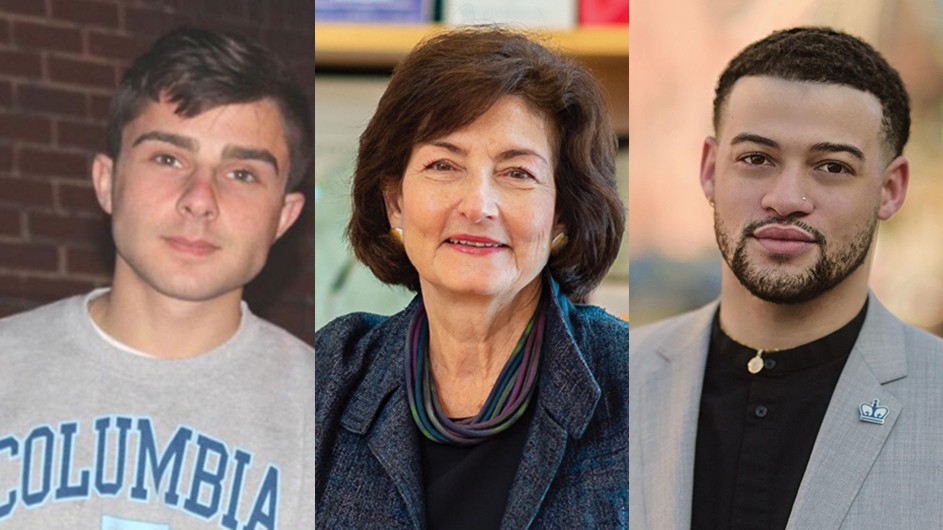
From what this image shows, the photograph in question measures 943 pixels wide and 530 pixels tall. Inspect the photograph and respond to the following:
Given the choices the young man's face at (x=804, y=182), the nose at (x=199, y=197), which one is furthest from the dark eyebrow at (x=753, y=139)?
the nose at (x=199, y=197)

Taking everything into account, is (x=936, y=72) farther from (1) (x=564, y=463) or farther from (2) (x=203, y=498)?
(2) (x=203, y=498)

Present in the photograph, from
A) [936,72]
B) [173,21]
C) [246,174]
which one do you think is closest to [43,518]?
[246,174]

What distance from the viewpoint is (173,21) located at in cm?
309

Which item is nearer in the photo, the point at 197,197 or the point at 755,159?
the point at 755,159

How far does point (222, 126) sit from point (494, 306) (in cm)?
78

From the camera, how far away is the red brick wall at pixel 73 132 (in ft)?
10.1

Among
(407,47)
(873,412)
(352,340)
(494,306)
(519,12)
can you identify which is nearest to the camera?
(873,412)

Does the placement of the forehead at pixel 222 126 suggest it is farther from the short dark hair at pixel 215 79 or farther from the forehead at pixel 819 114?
the forehead at pixel 819 114

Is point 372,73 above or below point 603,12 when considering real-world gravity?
below

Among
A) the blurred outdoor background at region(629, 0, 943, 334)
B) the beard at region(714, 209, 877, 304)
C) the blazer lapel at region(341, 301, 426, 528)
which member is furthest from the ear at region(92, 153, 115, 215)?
the beard at region(714, 209, 877, 304)

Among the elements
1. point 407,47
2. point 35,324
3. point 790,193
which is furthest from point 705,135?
point 35,324

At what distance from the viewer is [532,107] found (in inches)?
106

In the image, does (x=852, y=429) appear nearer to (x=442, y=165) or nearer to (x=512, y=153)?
(x=512, y=153)

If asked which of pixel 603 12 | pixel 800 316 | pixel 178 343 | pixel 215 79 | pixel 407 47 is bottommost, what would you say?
pixel 178 343
